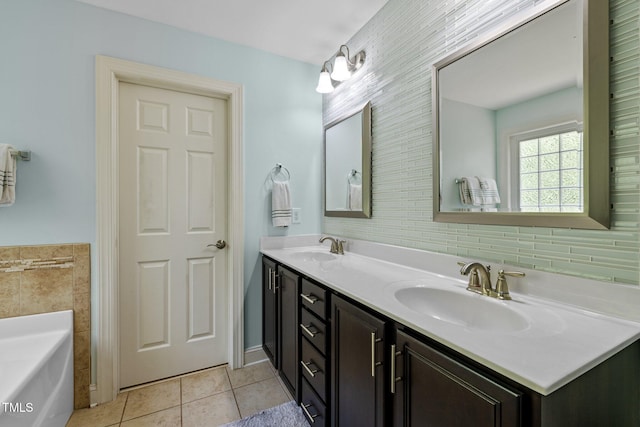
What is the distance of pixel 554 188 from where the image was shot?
97 cm

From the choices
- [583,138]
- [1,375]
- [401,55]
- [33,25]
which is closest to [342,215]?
[401,55]

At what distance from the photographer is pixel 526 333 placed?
748 mm

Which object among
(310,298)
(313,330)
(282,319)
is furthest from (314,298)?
(282,319)

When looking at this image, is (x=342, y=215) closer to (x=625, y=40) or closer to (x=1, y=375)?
(x=625, y=40)

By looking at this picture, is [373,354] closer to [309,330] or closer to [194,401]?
[309,330]

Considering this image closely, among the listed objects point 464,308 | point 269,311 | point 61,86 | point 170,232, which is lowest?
point 269,311

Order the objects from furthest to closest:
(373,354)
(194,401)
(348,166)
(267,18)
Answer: (348,166) → (267,18) → (194,401) → (373,354)

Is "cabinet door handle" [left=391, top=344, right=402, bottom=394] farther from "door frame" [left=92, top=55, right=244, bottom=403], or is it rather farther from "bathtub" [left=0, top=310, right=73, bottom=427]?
"door frame" [left=92, top=55, right=244, bottom=403]

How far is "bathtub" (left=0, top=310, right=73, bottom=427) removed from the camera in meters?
1.09

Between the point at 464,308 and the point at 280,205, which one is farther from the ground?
the point at 280,205

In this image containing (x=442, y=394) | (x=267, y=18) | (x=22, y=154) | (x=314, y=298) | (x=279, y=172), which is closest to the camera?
(x=442, y=394)

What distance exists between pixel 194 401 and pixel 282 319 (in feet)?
2.40

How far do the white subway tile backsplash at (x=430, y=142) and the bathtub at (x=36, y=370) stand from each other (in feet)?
5.79

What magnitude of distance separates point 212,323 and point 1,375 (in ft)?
3.52
